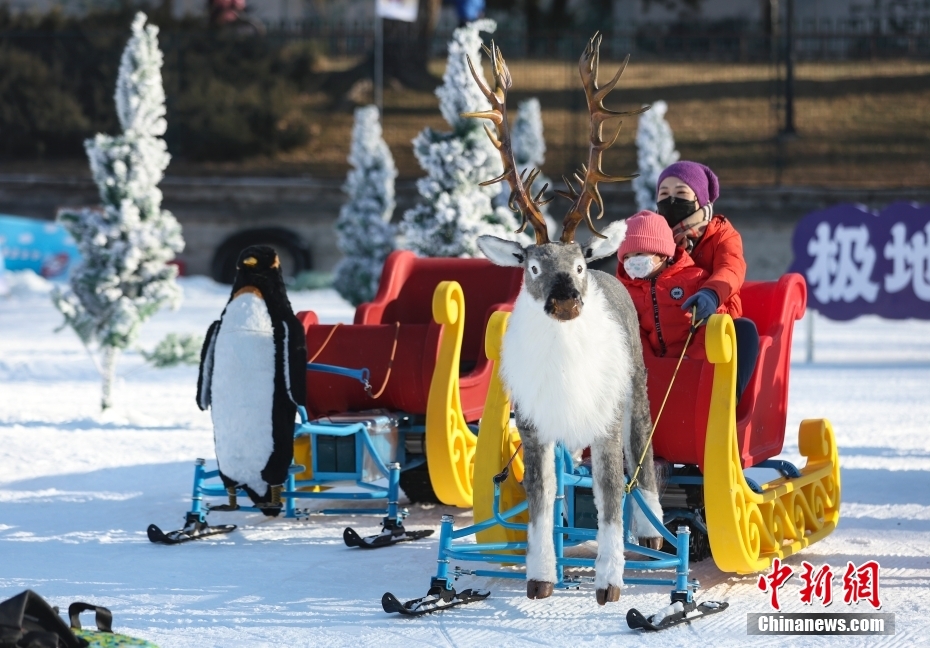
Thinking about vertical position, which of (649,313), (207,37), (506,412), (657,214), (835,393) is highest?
(207,37)

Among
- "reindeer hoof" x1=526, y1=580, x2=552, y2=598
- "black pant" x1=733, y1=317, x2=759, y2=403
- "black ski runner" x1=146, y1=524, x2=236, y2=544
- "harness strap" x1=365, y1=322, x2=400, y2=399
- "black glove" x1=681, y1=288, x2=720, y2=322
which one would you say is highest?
"black glove" x1=681, y1=288, x2=720, y2=322

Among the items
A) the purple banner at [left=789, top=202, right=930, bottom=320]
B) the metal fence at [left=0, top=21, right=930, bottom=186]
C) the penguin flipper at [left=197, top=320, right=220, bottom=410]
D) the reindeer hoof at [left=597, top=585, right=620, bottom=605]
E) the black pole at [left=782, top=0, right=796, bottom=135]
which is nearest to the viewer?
the reindeer hoof at [left=597, top=585, right=620, bottom=605]

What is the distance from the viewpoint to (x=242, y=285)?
694 centimetres

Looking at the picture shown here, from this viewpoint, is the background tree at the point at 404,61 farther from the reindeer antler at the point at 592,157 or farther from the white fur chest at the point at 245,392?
the reindeer antler at the point at 592,157

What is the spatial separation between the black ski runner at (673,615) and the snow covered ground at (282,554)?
0.05 metres

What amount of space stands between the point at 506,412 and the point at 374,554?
1067 mm

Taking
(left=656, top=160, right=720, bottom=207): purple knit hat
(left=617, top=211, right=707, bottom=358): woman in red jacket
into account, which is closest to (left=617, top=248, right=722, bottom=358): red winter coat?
(left=617, top=211, right=707, bottom=358): woman in red jacket

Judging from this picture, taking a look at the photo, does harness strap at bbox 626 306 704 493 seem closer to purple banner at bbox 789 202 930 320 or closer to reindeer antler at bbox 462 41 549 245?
reindeer antler at bbox 462 41 549 245

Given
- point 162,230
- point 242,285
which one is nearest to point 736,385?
point 242,285

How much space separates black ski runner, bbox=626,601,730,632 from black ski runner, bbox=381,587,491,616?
72cm

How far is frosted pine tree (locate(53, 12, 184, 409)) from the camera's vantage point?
36.4ft

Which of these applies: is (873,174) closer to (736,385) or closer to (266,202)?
(266,202)

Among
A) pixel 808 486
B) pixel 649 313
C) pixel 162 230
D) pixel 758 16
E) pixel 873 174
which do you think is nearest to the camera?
pixel 649 313

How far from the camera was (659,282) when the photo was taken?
6.09 meters
